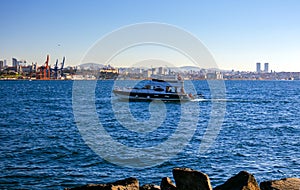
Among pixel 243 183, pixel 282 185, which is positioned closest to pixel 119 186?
pixel 243 183

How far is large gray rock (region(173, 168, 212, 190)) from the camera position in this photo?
30.5 ft

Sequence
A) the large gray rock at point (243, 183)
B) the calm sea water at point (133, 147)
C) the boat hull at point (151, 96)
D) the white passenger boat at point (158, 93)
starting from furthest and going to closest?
the boat hull at point (151, 96) → the white passenger boat at point (158, 93) → the calm sea water at point (133, 147) → the large gray rock at point (243, 183)

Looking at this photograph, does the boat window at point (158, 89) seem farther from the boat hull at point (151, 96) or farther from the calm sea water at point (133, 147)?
the calm sea water at point (133, 147)

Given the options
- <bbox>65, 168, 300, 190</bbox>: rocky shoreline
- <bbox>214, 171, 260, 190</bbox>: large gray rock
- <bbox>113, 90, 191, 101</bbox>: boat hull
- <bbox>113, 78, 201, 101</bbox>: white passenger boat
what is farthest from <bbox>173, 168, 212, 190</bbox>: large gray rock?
<bbox>113, 90, 191, 101</bbox>: boat hull

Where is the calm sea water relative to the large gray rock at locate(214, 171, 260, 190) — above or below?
below

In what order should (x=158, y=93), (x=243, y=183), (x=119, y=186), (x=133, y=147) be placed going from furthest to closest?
(x=158, y=93)
(x=133, y=147)
(x=119, y=186)
(x=243, y=183)

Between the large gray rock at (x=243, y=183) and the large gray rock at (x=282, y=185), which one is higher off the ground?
the large gray rock at (x=243, y=183)

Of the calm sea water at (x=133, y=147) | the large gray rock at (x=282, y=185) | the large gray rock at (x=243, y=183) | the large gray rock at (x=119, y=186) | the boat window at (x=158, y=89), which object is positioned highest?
the boat window at (x=158, y=89)

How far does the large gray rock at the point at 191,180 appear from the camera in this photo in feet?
30.5

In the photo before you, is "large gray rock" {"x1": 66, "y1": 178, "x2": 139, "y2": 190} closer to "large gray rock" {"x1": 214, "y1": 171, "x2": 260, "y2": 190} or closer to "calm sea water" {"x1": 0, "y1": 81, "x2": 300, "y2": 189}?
"large gray rock" {"x1": 214, "y1": 171, "x2": 260, "y2": 190}

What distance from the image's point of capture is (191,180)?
30.9 feet

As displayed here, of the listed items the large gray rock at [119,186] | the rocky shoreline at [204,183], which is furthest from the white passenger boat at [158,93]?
the rocky shoreline at [204,183]

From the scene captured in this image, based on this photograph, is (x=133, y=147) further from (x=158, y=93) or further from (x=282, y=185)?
(x=158, y=93)

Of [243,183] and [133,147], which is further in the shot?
[133,147]
